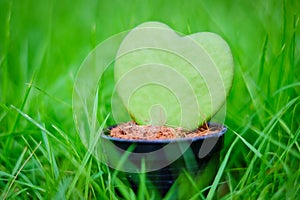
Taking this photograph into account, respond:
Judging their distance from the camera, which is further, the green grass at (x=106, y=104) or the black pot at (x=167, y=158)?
A: the green grass at (x=106, y=104)

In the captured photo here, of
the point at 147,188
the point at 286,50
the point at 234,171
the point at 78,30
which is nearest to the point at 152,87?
the point at 147,188

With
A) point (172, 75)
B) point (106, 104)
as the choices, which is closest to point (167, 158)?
point (172, 75)

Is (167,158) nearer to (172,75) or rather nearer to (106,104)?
(172,75)

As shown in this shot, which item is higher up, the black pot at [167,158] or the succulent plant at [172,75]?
the succulent plant at [172,75]

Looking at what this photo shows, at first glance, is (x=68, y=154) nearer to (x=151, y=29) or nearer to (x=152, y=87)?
(x=152, y=87)
